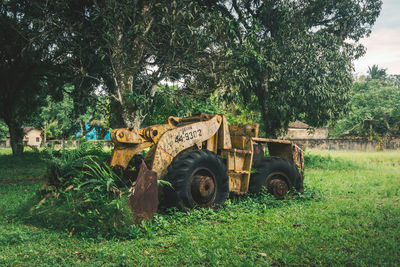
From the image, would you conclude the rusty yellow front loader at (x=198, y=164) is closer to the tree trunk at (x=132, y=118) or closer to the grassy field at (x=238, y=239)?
the grassy field at (x=238, y=239)

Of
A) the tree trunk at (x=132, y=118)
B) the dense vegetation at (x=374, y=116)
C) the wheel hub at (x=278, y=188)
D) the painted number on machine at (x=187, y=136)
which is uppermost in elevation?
the dense vegetation at (x=374, y=116)

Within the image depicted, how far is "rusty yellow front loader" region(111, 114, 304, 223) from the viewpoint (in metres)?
5.70

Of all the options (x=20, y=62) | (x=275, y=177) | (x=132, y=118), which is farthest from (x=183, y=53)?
(x=20, y=62)

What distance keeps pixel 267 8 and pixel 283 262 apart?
14.4 metres

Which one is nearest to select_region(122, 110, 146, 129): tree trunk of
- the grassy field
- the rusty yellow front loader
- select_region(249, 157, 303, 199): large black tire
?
the rusty yellow front loader

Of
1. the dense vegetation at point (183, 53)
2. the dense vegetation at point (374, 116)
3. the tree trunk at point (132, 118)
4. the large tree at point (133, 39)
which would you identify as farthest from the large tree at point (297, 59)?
the dense vegetation at point (374, 116)

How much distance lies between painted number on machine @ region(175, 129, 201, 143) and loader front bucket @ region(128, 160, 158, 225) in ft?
3.48

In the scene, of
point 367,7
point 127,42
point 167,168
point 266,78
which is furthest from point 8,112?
point 367,7

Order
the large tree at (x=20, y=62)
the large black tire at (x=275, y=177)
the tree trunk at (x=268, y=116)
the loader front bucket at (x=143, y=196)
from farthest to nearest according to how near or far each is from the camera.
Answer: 1. the tree trunk at (x=268, y=116)
2. the large tree at (x=20, y=62)
3. the large black tire at (x=275, y=177)
4. the loader front bucket at (x=143, y=196)

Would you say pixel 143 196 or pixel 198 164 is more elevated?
pixel 198 164

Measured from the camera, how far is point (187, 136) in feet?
21.0

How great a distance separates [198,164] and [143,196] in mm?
1280

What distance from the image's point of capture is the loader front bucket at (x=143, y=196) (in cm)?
509

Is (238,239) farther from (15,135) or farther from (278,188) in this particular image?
(15,135)
